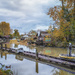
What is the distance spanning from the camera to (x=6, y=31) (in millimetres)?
78500

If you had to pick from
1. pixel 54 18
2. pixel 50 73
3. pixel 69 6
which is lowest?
pixel 50 73

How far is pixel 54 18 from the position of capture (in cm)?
1712

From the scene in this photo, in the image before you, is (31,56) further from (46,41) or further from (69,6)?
(46,41)

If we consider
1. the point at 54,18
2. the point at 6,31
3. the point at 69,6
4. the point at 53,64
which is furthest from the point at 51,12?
the point at 6,31

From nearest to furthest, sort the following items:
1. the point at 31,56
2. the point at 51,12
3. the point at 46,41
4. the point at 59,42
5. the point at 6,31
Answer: the point at 51,12 → the point at 31,56 → the point at 59,42 → the point at 46,41 → the point at 6,31

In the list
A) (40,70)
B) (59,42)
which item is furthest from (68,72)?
(59,42)

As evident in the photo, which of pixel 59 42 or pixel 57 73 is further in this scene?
pixel 59 42

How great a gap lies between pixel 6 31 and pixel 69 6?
232 feet

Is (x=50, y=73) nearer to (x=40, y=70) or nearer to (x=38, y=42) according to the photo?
(x=40, y=70)

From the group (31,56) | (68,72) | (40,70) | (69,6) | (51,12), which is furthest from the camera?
(31,56)

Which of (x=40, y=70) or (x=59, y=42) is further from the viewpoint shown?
(x=59, y=42)

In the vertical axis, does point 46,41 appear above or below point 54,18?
below

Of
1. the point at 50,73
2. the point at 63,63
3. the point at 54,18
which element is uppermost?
the point at 54,18

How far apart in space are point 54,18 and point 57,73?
9.06m
